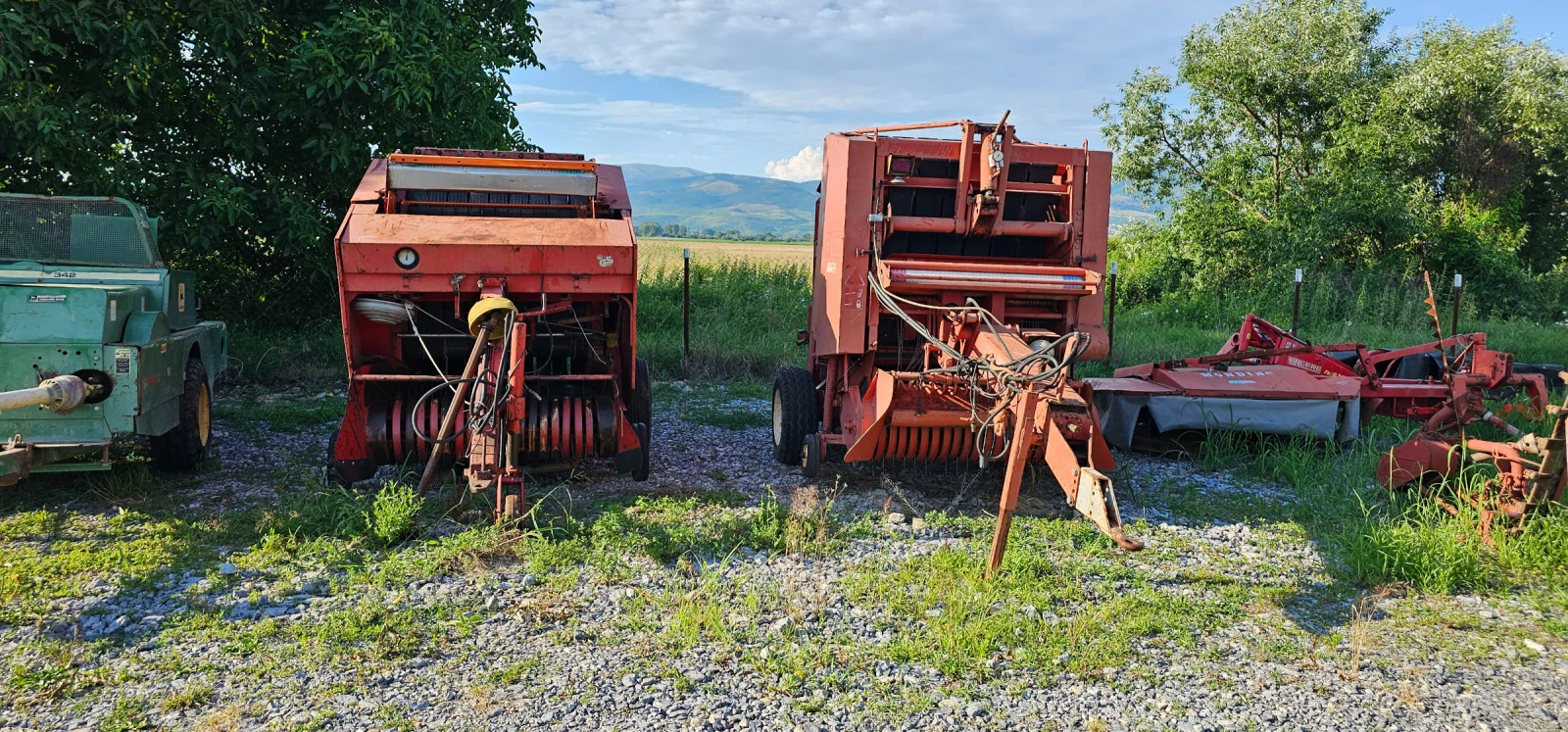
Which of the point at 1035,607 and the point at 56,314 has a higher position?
the point at 56,314

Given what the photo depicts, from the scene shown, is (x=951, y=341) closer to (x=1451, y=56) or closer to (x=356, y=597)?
(x=356, y=597)

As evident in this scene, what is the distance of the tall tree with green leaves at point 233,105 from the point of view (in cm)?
876

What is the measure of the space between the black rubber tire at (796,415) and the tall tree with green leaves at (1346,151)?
1455cm

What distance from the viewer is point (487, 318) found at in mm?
5949

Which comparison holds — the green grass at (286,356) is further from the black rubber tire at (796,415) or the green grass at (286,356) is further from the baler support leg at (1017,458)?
the baler support leg at (1017,458)

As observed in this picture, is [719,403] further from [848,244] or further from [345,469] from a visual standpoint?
[345,469]

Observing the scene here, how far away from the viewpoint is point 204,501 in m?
6.38

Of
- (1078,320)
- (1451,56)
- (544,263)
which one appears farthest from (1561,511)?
(1451,56)

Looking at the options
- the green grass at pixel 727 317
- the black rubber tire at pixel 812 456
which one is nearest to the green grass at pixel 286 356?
the green grass at pixel 727 317

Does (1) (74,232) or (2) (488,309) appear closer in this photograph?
(2) (488,309)

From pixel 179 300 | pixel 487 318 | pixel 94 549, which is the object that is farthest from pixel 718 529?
pixel 179 300

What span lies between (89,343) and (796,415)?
4427 mm

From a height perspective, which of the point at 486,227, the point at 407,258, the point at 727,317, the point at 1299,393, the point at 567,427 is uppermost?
the point at 486,227

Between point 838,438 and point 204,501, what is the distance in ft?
13.4
